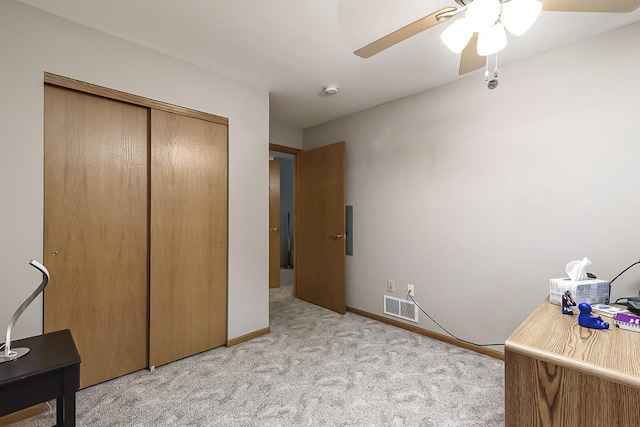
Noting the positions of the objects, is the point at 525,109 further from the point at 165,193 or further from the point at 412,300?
the point at 165,193

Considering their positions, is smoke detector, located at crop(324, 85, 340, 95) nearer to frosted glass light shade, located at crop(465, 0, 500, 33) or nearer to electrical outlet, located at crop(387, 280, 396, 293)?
frosted glass light shade, located at crop(465, 0, 500, 33)

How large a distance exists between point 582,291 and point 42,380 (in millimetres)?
2532

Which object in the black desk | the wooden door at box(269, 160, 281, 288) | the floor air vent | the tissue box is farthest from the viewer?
the wooden door at box(269, 160, 281, 288)

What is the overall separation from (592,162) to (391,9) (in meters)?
1.71

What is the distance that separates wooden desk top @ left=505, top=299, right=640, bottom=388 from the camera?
0.92 metres

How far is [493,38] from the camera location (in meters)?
1.29

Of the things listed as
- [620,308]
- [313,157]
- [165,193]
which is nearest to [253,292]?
[165,193]

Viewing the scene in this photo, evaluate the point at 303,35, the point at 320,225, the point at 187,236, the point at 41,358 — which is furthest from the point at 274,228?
the point at 41,358

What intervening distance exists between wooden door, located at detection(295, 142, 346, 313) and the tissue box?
2.16 metres

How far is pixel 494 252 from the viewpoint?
2484 millimetres

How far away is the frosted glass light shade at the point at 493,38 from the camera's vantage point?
4.20 ft

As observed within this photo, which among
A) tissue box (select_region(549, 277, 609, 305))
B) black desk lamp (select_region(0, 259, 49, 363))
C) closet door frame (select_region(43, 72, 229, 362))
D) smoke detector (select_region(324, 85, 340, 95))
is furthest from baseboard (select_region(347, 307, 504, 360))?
black desk lamp (select_region(0, 259, 49, 363))

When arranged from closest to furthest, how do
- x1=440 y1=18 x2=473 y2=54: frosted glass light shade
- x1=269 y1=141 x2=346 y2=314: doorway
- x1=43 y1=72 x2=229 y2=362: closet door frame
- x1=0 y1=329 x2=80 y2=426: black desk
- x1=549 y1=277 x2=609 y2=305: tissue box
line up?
x1=0 y1=329 x2=80 y2=426: black desk < x1=440 y1=18 x2=473 y2=54: frosted glass light shade < x1=549 y1=277 x2=609 y2=305: tissue box < x1=43 y1=72 x2=229 y2=362: closet door frame < x1=269 y1=141 x2=346 y2=314: doorway

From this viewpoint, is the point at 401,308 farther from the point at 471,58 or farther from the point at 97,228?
the point at 97,228
